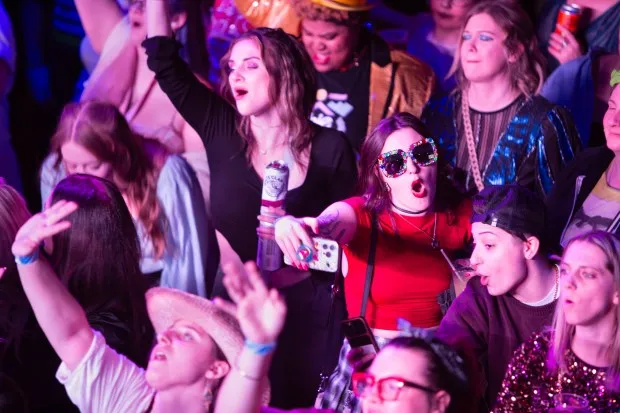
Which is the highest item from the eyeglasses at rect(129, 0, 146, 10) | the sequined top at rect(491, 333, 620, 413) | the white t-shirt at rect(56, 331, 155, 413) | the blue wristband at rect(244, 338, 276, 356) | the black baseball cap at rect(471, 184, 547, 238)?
the eyeglasses at rect(129, 0, 146, 10)

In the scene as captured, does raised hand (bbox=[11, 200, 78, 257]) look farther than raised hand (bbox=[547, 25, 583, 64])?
No

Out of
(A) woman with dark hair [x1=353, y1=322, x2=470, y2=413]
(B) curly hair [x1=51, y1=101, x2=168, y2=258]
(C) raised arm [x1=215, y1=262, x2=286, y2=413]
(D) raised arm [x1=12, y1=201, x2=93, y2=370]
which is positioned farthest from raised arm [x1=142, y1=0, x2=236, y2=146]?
(A) woman with dark hair [x1=353, y1=322, x2=470, y2=413]

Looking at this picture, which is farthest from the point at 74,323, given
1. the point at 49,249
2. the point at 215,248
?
the point at 215,248

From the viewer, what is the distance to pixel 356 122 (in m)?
4.67

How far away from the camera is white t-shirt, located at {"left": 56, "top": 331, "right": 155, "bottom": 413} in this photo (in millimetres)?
3096

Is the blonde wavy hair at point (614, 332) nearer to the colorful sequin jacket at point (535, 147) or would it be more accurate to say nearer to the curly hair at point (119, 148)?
the colorful sequin jacket at point (535, 147)

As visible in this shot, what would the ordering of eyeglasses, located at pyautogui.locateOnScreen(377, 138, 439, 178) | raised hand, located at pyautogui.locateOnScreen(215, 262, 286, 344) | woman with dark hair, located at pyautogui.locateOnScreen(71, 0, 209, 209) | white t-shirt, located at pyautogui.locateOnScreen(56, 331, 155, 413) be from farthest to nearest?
woman with dark hair, located at pyautogui.locateOnScreen(71, 0, 209, 209) < eyeglasses, located at pyautogui.locateOnScreen(377, 138, 439, 178) < white t-shirt, located at pyautogui.locateOnScreen(56, 331, 155, 413) < raised hand, located at pyautogui.locateOnScreen(215, 262, 286, 344)

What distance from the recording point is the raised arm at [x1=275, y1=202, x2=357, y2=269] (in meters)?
3.04

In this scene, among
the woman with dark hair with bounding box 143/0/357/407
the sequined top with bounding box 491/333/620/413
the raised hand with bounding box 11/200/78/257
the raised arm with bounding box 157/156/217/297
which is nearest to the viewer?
the sequined top with bounding box 491/333/620/413

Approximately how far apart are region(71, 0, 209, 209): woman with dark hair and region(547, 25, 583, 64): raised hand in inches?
65.8

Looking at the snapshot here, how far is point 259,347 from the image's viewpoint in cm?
270

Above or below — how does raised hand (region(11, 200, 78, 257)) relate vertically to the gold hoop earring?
above

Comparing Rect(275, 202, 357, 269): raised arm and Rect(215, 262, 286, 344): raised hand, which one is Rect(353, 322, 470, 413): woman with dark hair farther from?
Rect(275, 202, 357, 269): raised arm

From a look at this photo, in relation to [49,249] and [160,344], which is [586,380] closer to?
[160,344]
